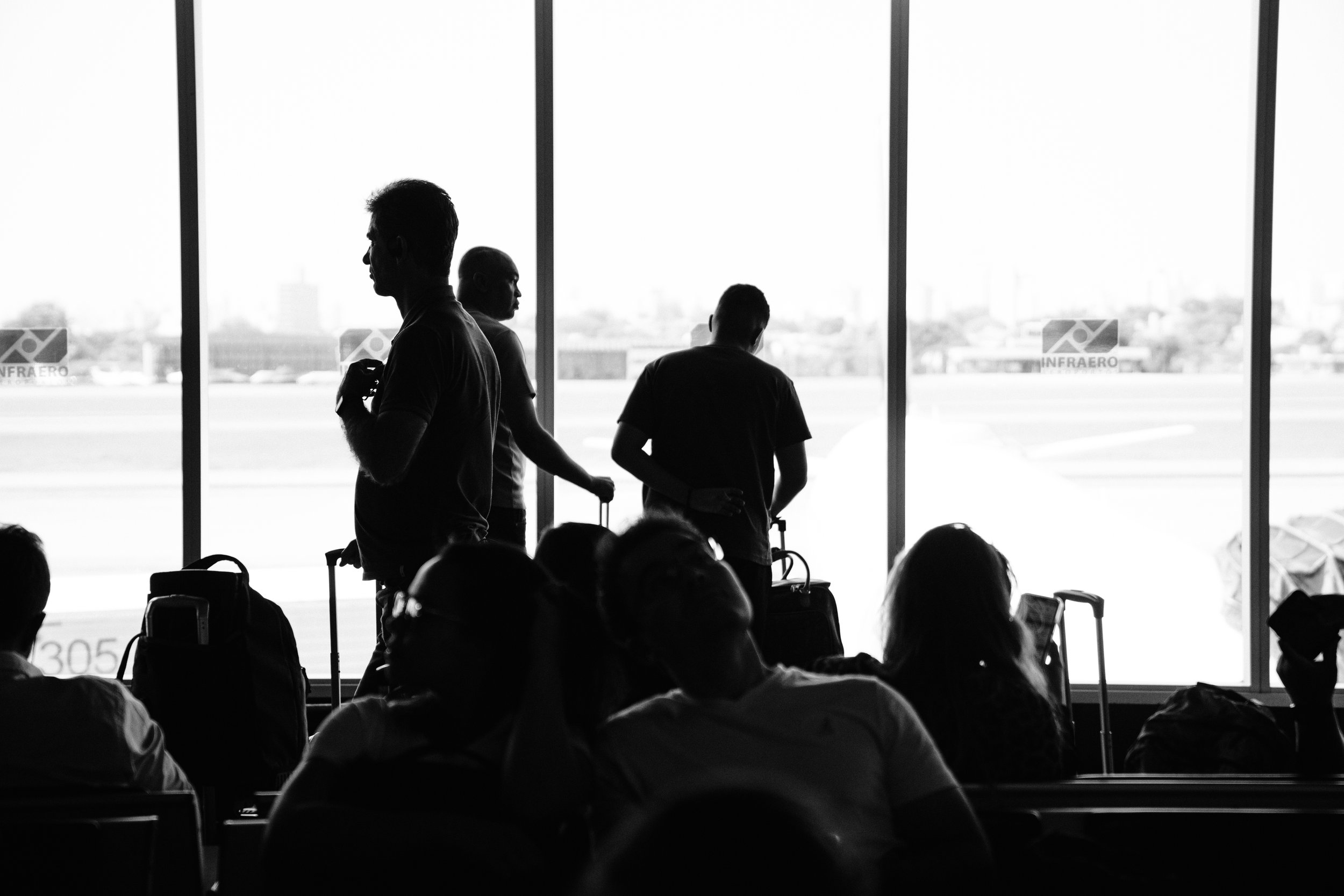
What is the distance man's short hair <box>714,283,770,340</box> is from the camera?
378 centimetres

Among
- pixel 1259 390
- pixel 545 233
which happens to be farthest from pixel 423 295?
pixel 1259 390

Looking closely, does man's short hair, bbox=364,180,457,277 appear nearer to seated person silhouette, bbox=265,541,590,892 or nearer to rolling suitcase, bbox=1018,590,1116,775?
seated person silhouette, bbox=265,541,590,892

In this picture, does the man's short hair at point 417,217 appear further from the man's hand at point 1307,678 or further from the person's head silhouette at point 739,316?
the man's hand at point 1307,678

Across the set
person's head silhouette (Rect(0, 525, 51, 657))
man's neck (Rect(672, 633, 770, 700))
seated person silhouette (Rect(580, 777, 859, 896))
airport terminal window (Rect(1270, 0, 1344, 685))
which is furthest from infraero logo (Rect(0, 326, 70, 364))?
airport terminal window (Rect(1270, 0, 1344, 685))

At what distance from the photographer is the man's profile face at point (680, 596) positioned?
1666 millimetres

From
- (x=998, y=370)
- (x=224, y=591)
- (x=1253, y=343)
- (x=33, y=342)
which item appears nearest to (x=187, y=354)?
(x=33, y=342)

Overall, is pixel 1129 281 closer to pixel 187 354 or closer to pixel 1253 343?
pixel 1253 343

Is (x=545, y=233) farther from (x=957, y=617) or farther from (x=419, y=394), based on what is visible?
(x=957, y=617)

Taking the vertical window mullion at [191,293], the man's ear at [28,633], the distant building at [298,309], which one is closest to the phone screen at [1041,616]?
the man's ear at [28,633]

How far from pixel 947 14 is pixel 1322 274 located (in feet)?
5.61

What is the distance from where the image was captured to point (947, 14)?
15.4 feet

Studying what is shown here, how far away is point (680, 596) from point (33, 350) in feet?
13.3

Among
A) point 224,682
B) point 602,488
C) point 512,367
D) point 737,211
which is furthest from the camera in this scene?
point 737,211

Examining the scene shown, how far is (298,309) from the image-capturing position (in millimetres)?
4836
